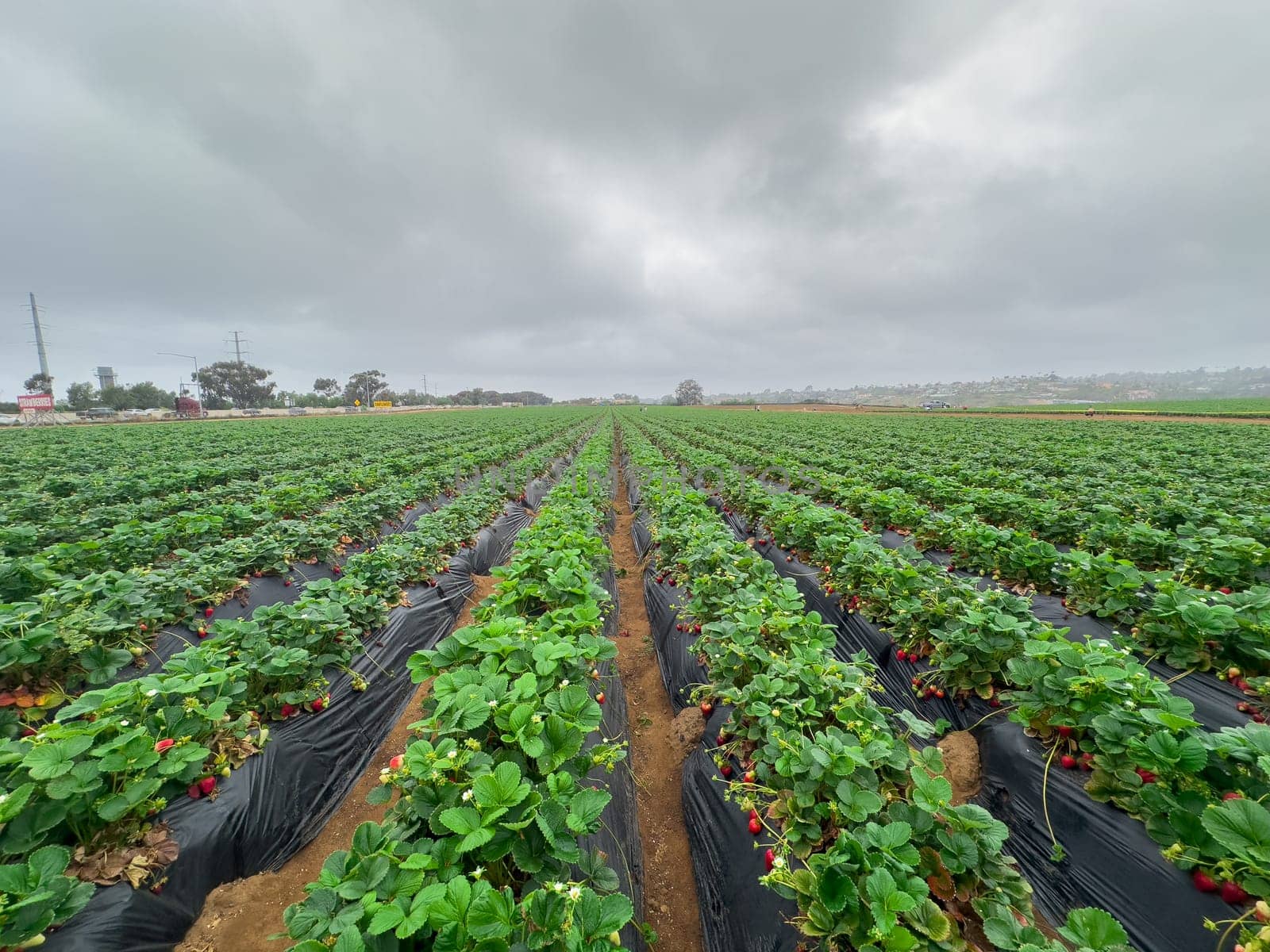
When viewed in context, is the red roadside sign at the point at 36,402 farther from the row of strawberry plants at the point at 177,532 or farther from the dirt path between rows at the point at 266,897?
the dirt path between rows at the point at 266,897

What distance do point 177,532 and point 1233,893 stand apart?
10.7m

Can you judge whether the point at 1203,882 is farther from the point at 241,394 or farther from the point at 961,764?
the point at 241,394

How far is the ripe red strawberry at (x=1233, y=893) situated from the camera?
1.90 m

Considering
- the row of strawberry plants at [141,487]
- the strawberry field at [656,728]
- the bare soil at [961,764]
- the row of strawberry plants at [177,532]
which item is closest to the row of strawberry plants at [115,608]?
the strawberry field at [656,728]

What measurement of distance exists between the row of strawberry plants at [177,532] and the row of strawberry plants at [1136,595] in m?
9.21

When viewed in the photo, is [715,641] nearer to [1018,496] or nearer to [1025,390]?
[1018,496]

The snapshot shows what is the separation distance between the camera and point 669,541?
6.63 metres

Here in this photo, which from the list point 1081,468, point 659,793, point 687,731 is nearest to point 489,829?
point 659,793

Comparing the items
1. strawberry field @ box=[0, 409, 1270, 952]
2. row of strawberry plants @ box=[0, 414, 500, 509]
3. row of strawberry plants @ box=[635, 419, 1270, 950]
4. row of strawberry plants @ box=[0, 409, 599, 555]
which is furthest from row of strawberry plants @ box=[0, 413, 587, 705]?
row of strawberry plants @ box=[635, 419, 1270, 950]

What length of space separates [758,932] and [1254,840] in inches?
81.6

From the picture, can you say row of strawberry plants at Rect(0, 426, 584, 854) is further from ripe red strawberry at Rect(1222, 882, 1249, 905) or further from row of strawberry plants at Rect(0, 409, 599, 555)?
row of strawberry plants at Rect(0, 409, 599, 555)

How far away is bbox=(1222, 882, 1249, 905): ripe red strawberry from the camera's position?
190 cm

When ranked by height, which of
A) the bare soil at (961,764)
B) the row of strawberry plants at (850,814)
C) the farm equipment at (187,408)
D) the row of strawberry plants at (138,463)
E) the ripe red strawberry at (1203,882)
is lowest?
the bare soil at (961,764)

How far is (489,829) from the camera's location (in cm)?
186
